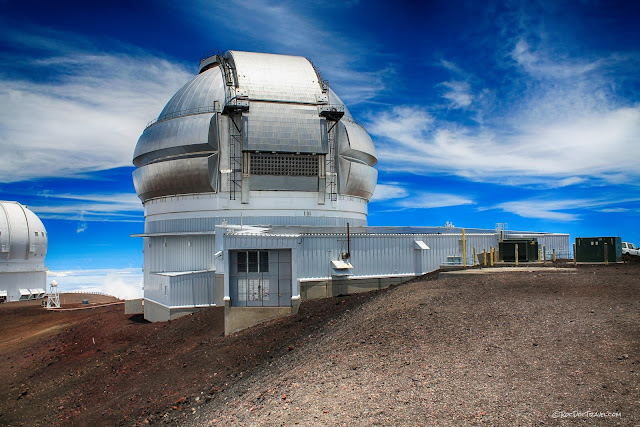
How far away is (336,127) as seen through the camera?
91.5 ft

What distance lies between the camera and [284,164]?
26641 millimetres

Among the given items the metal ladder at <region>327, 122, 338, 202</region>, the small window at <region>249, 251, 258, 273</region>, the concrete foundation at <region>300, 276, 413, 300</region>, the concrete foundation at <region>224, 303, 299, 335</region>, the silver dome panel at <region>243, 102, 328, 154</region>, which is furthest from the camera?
the metal ladder at <region>327, 122, 338, 202</region>

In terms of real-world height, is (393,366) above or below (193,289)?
below

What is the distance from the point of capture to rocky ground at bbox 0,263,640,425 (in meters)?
7.80

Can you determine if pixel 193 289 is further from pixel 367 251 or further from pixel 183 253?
pixel 367 251

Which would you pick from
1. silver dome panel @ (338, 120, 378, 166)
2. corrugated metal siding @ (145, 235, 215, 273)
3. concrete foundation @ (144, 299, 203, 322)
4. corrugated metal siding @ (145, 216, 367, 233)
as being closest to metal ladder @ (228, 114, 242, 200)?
corrugated metal siding @ (145, 216, 367, 233)

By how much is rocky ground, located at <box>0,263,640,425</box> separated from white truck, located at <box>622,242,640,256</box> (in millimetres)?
13325

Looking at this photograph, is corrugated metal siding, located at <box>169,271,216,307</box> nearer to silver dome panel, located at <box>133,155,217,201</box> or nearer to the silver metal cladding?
the silver metal cladding

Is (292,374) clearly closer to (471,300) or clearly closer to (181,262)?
(471,300)

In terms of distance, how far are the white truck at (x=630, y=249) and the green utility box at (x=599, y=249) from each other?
8332 millimetres

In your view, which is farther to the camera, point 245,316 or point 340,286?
point 340,286

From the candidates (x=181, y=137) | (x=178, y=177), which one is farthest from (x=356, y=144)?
(x=178, y=177)

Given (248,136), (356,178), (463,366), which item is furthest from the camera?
(356,178)

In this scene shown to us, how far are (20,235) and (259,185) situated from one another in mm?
29623
